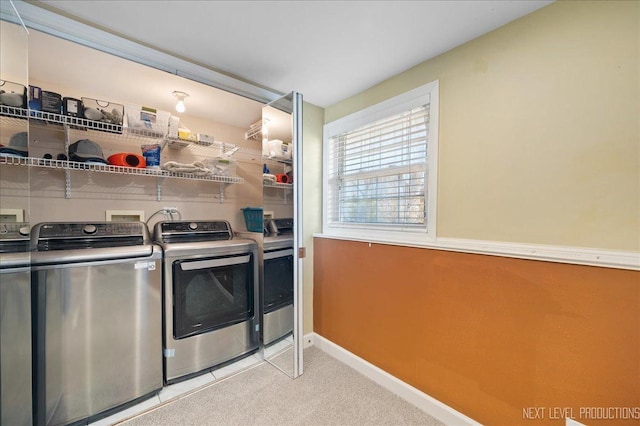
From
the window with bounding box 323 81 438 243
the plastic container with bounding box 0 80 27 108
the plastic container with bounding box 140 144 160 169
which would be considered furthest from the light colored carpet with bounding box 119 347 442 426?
the plastic container with bounding box 0 80 27 108

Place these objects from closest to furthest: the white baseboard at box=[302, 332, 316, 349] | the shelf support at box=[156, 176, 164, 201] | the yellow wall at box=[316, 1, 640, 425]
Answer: the yellow wall at box=[316, 1, 640, 425] → the shelf support at box=[156, 176, 164, 201] → the white baseboard at box=[302, 332, 316, 349]

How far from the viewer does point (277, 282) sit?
85.6 inches

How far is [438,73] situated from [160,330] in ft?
8.53

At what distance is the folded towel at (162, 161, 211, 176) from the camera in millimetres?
2072

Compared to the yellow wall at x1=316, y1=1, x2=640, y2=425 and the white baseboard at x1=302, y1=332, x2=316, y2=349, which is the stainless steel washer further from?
the yellow wall at x1=316, y1=1, x2=640, y2=425

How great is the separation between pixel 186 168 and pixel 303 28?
1408 millimetres

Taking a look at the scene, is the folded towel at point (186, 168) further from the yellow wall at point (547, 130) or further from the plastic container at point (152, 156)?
the yellow wall at point (547, 130)

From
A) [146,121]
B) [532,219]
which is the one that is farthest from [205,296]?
[532,219]

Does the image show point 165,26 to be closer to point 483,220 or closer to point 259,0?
point 259,0

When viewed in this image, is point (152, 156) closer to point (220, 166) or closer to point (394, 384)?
point (220, 166)

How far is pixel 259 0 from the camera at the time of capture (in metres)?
1.26

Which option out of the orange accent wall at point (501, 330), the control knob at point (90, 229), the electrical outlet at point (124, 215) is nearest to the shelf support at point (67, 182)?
the electrical outlet at point (124, 215)

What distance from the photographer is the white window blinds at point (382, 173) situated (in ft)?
5.99

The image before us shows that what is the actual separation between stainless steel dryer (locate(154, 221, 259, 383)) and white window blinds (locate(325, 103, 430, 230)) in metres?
0.98
